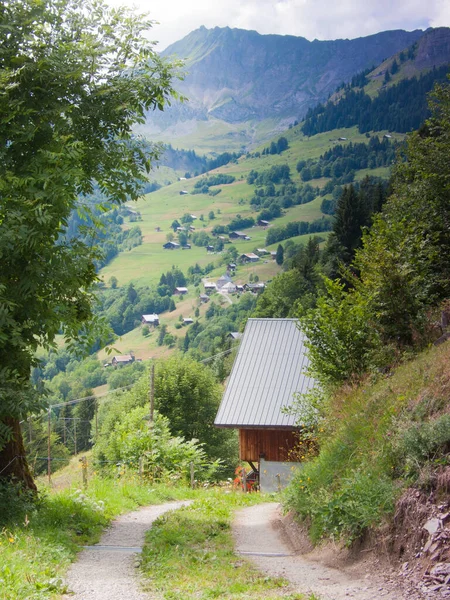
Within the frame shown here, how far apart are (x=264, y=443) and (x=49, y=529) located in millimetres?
16251

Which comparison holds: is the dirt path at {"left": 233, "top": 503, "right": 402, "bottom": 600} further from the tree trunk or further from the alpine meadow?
the tree trunk

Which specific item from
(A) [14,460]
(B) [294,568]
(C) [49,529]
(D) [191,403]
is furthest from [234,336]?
(B) [294,568]

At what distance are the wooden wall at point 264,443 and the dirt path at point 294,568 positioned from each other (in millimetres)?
11799

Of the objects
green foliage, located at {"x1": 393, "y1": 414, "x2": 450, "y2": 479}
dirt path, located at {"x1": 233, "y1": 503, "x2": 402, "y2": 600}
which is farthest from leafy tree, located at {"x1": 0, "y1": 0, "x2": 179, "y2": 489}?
Answer: green foliage, located at {"x1": 393, "y1": 414, "x2": 450, "y2": 479}

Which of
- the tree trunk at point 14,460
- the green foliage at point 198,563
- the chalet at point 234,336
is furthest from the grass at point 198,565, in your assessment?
the chalet at point 234,336

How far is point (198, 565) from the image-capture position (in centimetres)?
912

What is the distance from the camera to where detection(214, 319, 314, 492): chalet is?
2486cm

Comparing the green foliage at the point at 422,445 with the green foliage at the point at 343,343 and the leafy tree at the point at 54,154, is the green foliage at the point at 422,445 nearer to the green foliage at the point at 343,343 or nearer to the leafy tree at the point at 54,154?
the leafy tree at the point at 54,154

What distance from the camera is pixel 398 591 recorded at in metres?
7.16

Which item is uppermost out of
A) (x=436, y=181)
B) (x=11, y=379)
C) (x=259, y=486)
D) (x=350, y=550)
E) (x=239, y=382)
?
(x=436, y=181)

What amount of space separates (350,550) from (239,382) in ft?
57.2

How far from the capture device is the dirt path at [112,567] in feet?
25.4

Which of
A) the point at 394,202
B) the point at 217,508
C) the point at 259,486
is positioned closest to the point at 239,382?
the point at 259,486

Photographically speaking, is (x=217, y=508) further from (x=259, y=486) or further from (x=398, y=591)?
(x=259, y=486)
